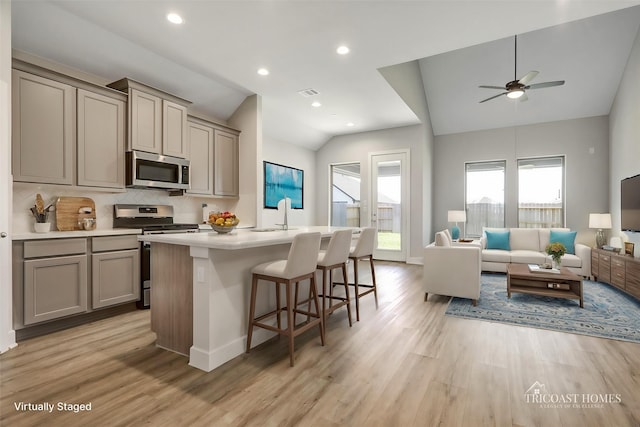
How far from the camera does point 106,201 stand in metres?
3.83

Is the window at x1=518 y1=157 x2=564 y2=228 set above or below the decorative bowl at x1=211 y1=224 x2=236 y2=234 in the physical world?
above

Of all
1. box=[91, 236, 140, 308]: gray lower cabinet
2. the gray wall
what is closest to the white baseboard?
the gray wall

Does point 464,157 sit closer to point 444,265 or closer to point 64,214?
point 444,265

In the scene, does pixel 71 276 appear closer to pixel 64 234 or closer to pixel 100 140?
pixel 64 234

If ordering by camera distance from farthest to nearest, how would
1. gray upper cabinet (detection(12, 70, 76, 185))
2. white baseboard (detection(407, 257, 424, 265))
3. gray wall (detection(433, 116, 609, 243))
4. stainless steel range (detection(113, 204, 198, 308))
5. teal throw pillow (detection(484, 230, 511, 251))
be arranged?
white baseboard (detection(407, 257, 424, 265)) < gray wall (detection(433, 116, 609, 243)) < teal throw pillow (detection(484, 230, 511, 251)) < stainless steel range (detection(113, 204, 198, 308)) < gray upper cabinet (detection(12, 70, 76, 185))

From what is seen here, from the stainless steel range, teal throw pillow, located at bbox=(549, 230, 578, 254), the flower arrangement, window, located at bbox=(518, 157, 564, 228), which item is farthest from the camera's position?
window, located at bbox=(518, 157, 564, 228)

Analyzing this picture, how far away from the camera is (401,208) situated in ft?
22.7

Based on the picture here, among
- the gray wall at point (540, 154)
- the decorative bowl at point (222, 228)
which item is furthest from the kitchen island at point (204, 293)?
the gray wall at point (540, 154)

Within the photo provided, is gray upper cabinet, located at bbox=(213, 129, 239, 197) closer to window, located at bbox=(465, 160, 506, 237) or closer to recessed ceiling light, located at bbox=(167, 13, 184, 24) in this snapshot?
recessed ceiling light, located at bbox=(167, 13, 184, 24)

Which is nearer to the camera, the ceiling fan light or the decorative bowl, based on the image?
the decorative bowl

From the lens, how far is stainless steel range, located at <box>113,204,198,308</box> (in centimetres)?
365

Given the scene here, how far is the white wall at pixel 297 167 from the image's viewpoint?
21.4ft

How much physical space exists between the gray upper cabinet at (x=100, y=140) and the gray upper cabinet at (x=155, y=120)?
131 mm

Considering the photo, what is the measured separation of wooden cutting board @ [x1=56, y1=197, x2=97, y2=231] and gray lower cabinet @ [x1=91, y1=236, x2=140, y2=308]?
480 millimetres
